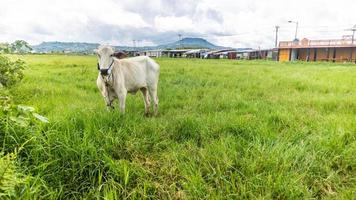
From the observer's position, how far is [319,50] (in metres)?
46.8

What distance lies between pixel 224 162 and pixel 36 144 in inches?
76.6

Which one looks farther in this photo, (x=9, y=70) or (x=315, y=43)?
(x=315, y=43)

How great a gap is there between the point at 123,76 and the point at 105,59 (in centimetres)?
77

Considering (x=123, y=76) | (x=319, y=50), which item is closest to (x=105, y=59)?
(x=123, y=76)

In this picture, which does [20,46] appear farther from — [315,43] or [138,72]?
[315,43]

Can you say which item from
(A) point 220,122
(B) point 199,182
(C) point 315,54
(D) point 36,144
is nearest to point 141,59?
(A) point 220,122

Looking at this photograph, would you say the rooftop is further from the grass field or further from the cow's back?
the grass field

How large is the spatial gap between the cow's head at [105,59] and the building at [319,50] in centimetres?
4638

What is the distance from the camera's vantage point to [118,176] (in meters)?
2.62

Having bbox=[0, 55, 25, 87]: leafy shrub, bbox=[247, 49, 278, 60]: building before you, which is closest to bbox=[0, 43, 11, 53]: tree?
bbox=[0, 55, 25, 87]: leafy shrub

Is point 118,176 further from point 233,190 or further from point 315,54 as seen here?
point 315,54

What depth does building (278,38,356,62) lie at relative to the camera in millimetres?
42750

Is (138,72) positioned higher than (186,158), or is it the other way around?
(138,72)

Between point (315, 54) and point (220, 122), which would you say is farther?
point (315, 54)
